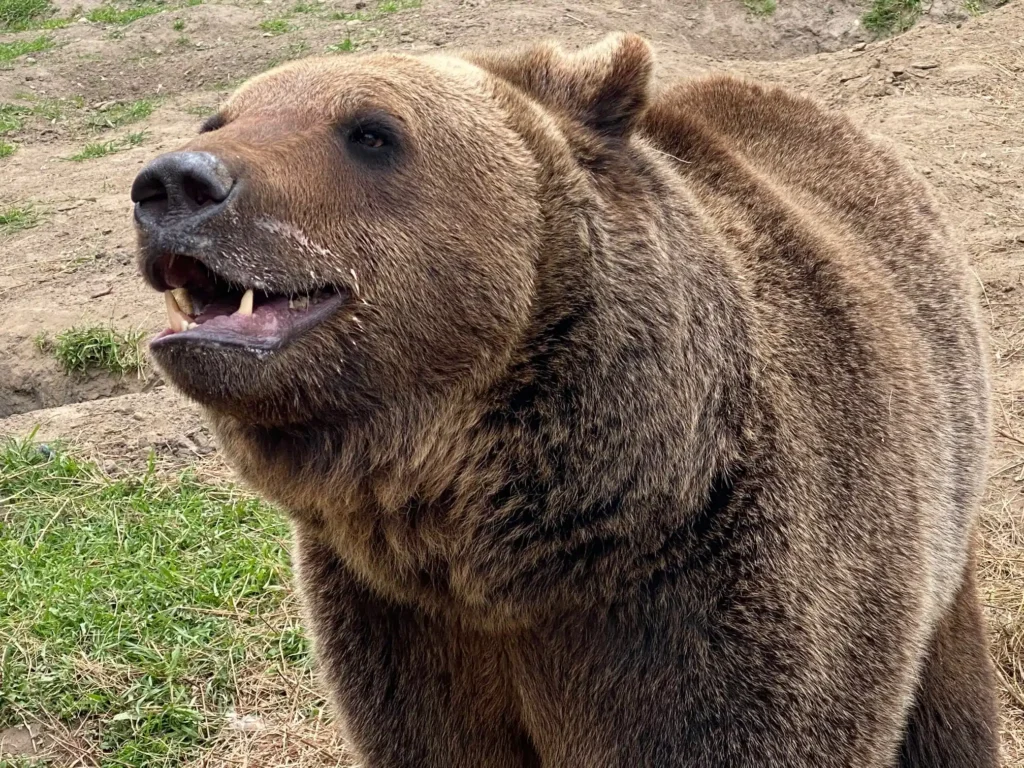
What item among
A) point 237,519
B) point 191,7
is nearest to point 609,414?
point 237,519

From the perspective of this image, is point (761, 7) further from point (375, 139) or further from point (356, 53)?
point (375, 139)

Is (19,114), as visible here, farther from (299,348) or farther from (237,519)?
(299,348)

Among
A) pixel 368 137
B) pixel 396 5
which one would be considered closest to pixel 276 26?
pixel 396 5

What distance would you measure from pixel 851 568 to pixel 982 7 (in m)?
11.8

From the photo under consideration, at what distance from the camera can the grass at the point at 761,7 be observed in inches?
528

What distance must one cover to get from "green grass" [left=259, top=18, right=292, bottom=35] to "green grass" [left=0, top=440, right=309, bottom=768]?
9.98m

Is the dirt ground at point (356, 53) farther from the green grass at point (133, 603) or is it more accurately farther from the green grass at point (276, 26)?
the green grass at point (133, 603)

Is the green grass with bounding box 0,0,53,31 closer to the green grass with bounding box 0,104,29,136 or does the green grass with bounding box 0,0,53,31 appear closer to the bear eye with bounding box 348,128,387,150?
the green grass with bounding box 0,104,29,136

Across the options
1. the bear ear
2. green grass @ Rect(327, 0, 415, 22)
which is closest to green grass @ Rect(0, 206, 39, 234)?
green grass @ Rect(327, 0, 415, 22)

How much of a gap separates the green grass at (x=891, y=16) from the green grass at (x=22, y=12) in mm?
12843

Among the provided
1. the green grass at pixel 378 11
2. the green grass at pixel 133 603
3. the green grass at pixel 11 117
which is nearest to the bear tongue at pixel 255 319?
the green grass at pixel 133 603

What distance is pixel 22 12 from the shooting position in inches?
719

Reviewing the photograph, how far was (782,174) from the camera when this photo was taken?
4129mm

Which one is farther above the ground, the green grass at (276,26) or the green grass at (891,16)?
the green grass at (891,16)
